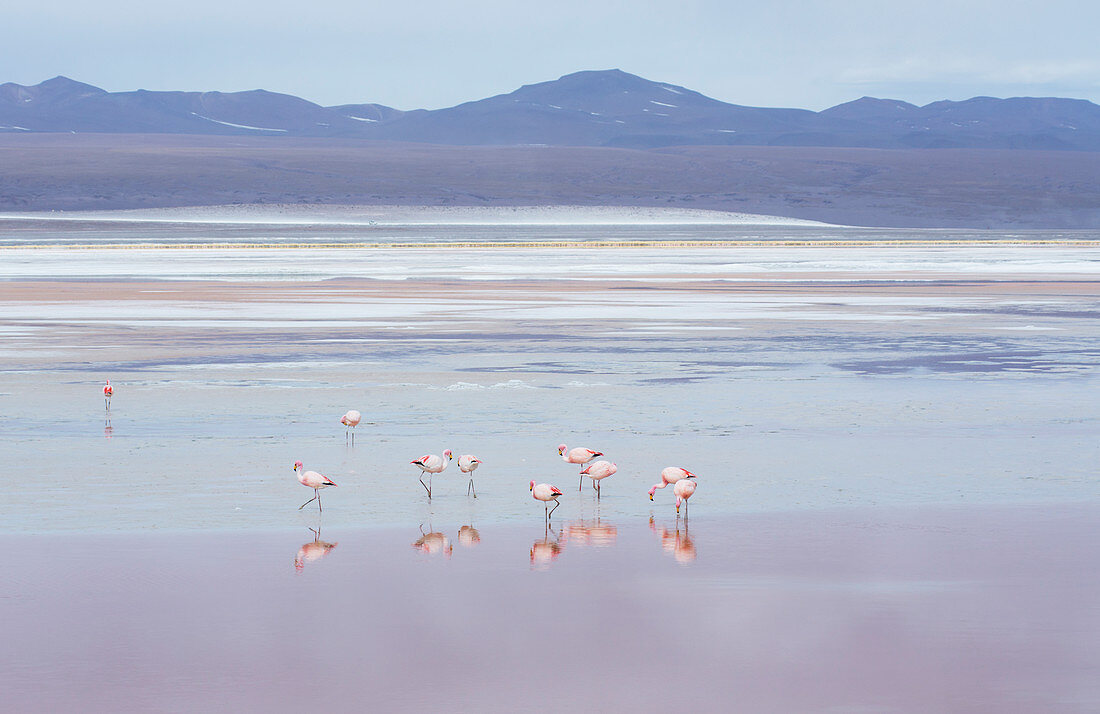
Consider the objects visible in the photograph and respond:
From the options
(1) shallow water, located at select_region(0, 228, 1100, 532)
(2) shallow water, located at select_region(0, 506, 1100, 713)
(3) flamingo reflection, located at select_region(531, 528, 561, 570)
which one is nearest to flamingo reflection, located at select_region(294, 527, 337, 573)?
(2) shallow water, located at select_region(0, 506, 1100, 713)

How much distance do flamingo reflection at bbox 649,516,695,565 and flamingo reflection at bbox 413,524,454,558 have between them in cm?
117

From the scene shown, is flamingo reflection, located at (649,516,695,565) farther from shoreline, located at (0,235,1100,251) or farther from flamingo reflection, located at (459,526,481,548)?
shoreline, located at (0,235,1100,251)

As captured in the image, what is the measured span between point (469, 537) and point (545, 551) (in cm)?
55

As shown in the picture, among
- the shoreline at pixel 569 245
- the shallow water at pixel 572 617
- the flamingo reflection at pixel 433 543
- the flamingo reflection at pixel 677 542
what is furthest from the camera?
the shoreline at pixel 569 245

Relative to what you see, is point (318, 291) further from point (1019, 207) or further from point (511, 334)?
point (1019, 207)

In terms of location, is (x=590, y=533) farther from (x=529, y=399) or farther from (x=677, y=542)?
(x=529, y=399)

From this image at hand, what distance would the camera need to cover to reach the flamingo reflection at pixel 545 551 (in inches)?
317

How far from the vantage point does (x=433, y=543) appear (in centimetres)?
852

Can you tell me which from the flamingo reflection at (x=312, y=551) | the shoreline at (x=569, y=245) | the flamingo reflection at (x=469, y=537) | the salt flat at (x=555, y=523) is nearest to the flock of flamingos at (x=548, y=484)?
the salt flat at (x=555, y=523)

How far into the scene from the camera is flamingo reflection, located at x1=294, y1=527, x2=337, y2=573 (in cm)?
802

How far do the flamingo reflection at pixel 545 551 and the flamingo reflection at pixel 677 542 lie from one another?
581mm

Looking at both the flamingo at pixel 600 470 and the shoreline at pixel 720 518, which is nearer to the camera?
the shoreline at pixel 720 518

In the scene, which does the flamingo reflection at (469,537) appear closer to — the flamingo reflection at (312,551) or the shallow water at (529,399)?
the shallow water at (529,399)

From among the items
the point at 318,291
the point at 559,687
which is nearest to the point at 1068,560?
the point at 559,687
